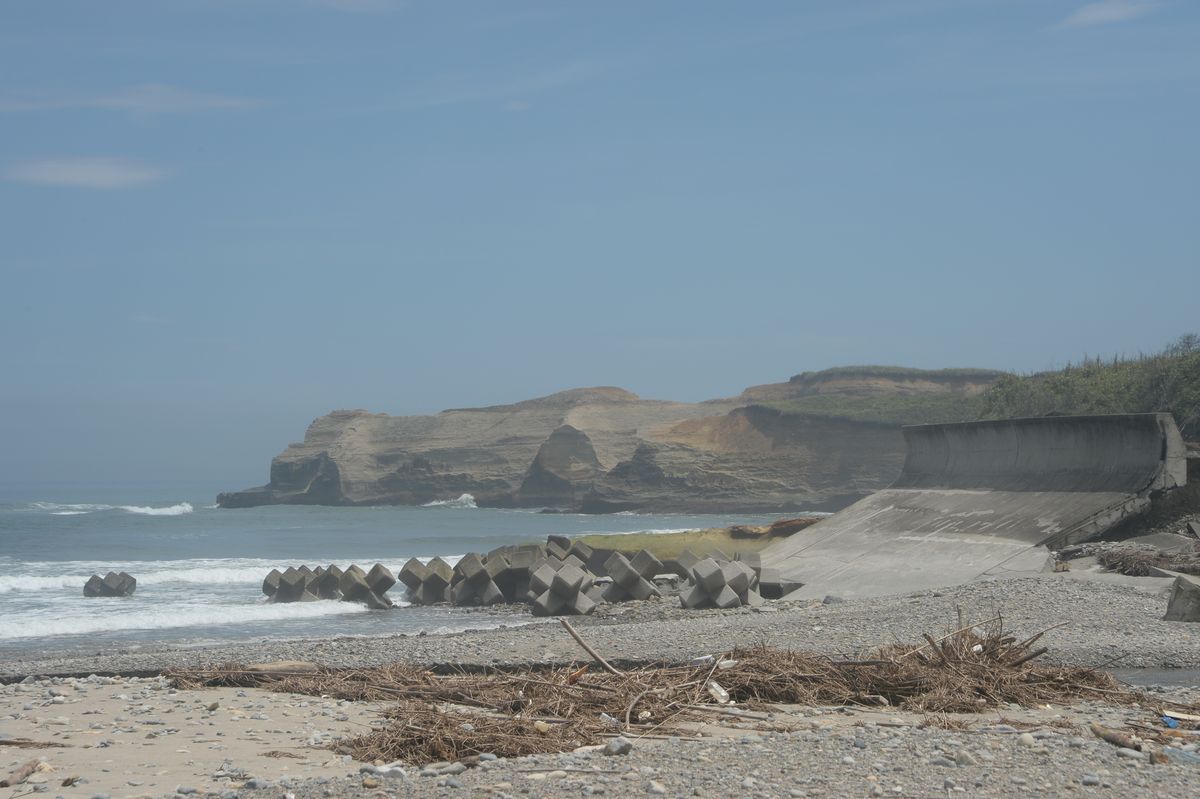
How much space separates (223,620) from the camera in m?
21.2

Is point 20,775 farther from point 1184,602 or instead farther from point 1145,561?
point 1145,561

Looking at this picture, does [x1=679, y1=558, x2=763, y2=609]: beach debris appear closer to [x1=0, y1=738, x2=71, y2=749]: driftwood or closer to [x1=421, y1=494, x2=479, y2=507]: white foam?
[x1=0, y1=738, x2=71, y2=749]: driftwood

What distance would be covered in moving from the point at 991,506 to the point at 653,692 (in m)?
15.3

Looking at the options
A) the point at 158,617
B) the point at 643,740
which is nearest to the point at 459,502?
the point at 158,617

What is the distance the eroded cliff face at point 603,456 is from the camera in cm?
9588

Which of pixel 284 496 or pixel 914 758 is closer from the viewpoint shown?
pixel 914 758

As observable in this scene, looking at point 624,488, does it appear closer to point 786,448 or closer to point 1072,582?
point 786,448

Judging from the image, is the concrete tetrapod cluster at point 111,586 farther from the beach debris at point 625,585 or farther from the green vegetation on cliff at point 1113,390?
the green vegetation on cliff at point 1113,390

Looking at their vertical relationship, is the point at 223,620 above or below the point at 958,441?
below

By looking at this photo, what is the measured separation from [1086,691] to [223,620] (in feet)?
52.4

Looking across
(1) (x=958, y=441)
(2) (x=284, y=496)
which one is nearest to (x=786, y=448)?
(2) (x=284, y=496)

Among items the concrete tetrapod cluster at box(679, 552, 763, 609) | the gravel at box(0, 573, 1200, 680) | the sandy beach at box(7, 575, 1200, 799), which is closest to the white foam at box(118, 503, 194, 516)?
the concrete tetrapod cluster at box(679, 552, 763, 609)

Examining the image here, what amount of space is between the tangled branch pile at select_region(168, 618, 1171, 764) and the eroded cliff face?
83465mm

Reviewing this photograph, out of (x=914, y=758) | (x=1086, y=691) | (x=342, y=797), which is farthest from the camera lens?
(x=1086, y=691)
